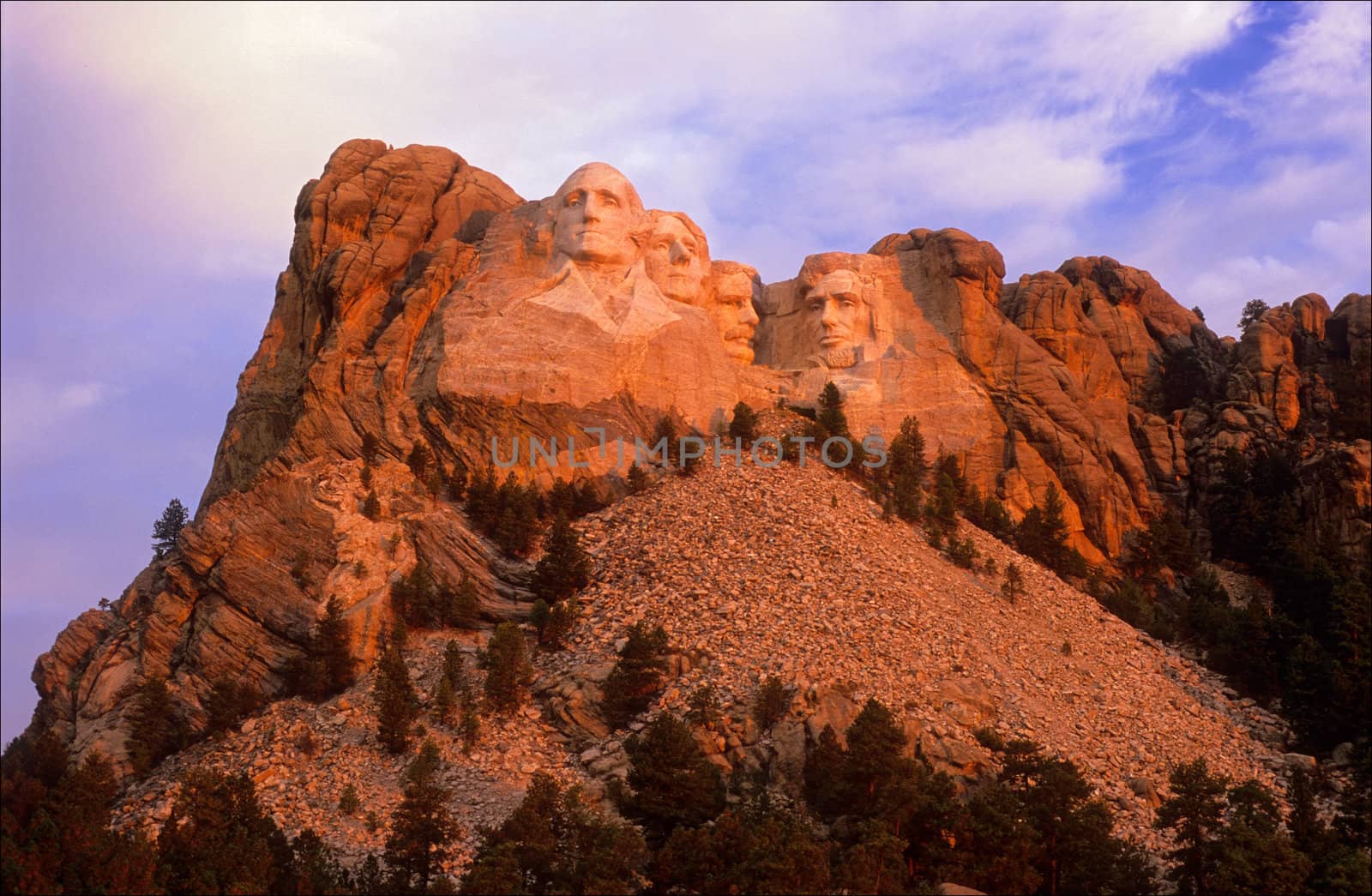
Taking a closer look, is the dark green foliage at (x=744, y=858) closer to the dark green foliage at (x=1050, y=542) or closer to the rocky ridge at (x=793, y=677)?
the rocky ridge at (x=793, y=677)

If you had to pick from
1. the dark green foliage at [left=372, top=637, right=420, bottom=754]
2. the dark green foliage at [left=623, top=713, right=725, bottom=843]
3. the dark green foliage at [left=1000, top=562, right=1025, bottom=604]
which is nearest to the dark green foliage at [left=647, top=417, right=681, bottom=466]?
the dark green foliage at [left=1000, top=562, right=1025, bottom=604]

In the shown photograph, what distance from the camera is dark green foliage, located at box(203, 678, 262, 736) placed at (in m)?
45.4

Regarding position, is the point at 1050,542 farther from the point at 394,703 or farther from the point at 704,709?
the point at 394,703

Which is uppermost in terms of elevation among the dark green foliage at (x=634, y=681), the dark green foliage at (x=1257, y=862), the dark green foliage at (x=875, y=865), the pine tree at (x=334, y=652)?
the pine tree at (x=334, y=652)

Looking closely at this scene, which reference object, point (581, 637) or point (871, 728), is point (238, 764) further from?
point (871, 728)

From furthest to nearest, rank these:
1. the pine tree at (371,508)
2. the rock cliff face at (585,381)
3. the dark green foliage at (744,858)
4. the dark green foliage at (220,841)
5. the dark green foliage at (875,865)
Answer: the pine tree at (371,508), the rock cliff face at (585,381), the dark green foliage at (220,841), the dark green foliage at (875,865), the dark green foliage at (744,858)

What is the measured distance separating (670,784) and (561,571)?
428 inches

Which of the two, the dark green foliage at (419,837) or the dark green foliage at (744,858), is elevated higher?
the dark green foliage at (419,837)

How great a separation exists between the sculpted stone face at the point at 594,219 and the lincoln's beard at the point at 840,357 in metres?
8.66

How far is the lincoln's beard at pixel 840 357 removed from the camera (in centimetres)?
6444

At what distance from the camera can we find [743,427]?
2301 inches

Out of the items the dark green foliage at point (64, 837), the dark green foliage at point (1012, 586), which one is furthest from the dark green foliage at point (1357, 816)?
the dark green foliage at point (64, 837)

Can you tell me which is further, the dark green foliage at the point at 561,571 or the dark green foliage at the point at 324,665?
the dark green foliage at the point at 561,571

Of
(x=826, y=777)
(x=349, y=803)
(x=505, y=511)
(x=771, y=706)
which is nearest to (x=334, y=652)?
(x=349, y=803)
